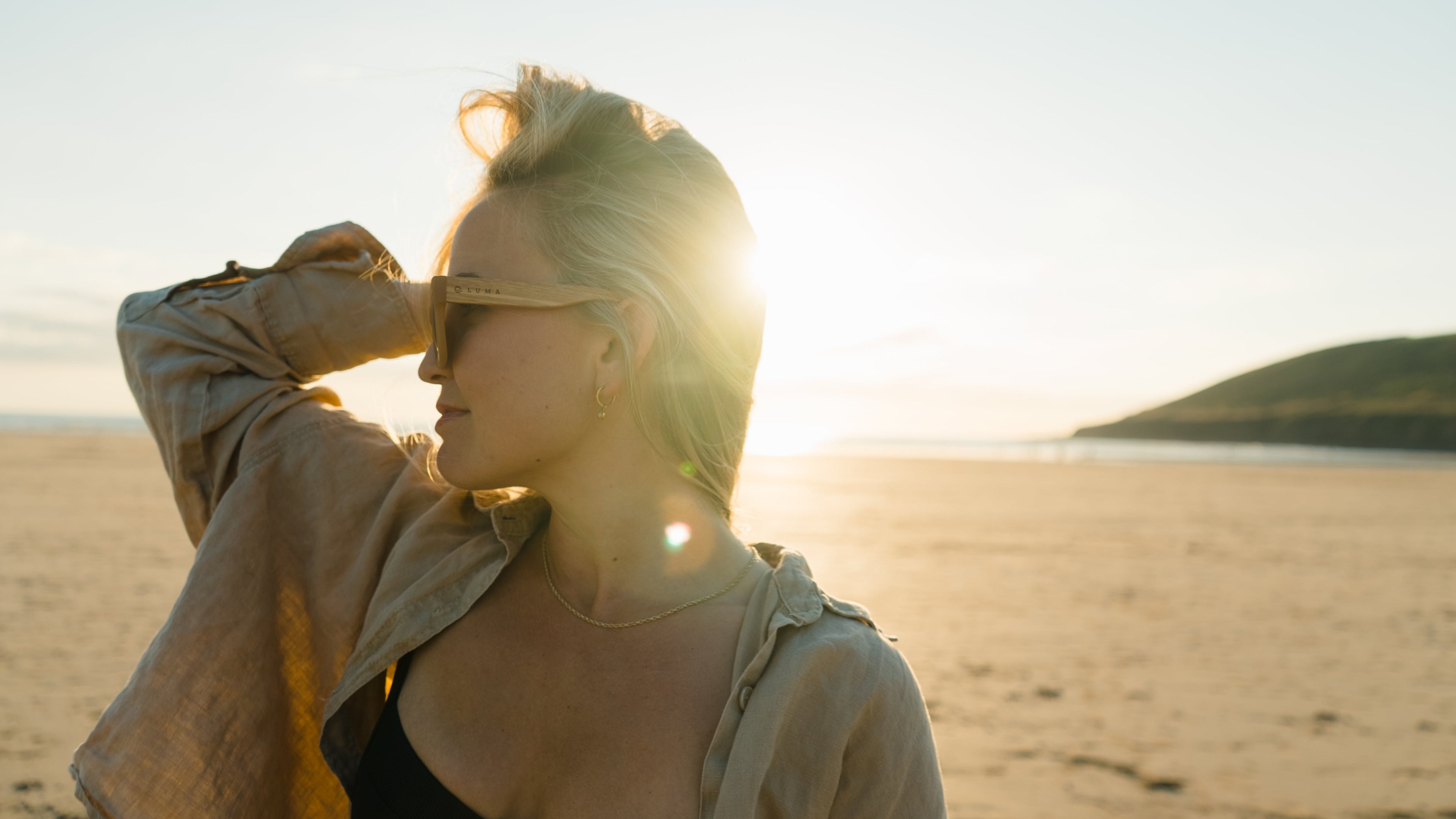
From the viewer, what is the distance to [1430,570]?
37.2 ft

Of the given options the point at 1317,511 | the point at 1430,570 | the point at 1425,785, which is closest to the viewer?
the point at 1425,785

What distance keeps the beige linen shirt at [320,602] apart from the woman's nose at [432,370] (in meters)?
0.24

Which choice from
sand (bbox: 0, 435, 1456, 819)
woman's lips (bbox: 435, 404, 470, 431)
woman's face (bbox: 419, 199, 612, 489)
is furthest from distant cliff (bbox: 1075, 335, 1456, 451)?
woman's lips (bbox: 435, 404, 470, 431)

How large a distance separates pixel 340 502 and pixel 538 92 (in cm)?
95

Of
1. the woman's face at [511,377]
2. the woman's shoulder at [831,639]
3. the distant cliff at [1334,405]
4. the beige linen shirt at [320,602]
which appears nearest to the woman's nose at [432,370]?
the woman's face at [511,377]

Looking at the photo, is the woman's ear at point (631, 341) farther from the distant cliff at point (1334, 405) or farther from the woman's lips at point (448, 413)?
the distant cliff at point (1334, 405)

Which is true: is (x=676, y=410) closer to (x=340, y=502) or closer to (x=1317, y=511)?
(x=340, y=502)

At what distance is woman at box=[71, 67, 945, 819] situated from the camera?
1.53 metres

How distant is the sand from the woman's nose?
1.01 meters

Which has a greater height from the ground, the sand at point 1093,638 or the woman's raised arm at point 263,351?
the woman's raised arm at point 263,351

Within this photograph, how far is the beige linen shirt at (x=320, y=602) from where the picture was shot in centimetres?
143

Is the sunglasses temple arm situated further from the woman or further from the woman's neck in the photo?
the woman's neck

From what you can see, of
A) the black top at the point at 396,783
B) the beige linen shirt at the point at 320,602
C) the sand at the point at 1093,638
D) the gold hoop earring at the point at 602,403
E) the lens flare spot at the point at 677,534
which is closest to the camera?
the beige linen shirt at the point at 320,602

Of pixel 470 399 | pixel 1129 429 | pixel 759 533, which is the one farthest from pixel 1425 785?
pixel 1129 429
